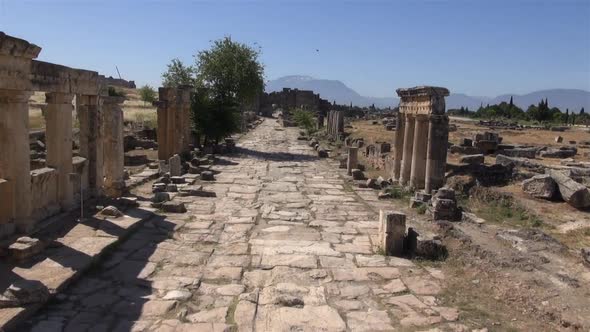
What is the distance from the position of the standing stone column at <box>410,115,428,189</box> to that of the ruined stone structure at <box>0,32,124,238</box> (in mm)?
7625

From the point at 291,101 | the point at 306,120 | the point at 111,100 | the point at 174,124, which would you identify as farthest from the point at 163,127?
the point at 291,101

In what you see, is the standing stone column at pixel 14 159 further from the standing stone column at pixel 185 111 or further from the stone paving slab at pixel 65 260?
the standing stone column at pixel 185 111

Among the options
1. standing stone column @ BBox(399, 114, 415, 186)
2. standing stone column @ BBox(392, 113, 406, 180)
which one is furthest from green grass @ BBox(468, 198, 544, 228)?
standing stone column @ BBox(392, 113, 406, 180)

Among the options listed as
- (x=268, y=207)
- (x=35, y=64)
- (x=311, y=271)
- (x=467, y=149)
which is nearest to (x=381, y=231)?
(x=311, y=271)

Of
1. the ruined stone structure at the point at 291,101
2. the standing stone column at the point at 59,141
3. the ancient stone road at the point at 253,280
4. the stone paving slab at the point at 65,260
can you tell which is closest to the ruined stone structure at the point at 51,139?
the standing stone column at the point at 59,141

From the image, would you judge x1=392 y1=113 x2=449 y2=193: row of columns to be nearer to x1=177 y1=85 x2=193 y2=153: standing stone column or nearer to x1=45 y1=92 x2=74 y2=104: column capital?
x1=45 y1=92 x2=74 y2=104: column capital

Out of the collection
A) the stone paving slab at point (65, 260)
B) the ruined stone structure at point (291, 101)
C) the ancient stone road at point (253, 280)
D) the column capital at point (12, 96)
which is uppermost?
the ruined stone structure at point (291, 101)

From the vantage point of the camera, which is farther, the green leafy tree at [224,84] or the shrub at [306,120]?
the shrub at [306,120]

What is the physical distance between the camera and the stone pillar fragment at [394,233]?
852 cm

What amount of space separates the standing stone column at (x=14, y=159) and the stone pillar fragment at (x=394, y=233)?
5.78 meters

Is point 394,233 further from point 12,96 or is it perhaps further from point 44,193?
point 12,96

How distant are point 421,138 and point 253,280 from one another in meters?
8.28

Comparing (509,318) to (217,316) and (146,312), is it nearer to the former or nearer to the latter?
(217,316)

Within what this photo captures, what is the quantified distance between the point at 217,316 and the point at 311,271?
2.05 metres
